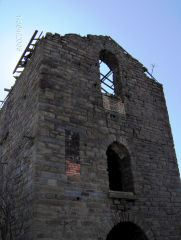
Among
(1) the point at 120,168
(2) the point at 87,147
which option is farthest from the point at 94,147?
(1) the point at 120,168

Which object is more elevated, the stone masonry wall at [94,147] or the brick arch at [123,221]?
the stone masonry wall at [94,147]

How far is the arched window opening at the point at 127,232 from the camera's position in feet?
24.5

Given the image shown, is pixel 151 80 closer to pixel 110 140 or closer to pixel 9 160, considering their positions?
pixel 110 140

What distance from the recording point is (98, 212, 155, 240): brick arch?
667 cm

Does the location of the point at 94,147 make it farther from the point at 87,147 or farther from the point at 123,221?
the point at 123,221

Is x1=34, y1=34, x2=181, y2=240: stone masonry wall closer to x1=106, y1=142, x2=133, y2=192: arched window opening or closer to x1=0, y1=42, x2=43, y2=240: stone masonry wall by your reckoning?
x1=106, y1=142, x2=133, y2=192: arched window opening

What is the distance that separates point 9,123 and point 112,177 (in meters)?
4.01

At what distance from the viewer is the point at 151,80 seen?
1069 cm

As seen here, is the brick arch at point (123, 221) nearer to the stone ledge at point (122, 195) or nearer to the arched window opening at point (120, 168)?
the stone ledge at point (122, 195)

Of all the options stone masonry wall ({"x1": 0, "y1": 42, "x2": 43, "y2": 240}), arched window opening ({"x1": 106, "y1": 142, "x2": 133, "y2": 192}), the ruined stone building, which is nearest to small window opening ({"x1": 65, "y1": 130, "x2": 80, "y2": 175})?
the ruined stone building

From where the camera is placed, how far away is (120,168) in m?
8.47

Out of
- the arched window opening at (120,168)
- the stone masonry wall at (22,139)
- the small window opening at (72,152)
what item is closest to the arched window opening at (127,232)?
the arched window opening at (120,168)

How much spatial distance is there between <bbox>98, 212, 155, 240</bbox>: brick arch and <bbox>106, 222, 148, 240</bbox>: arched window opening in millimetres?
100

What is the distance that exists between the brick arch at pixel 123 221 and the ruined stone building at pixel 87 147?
2 centimetres
